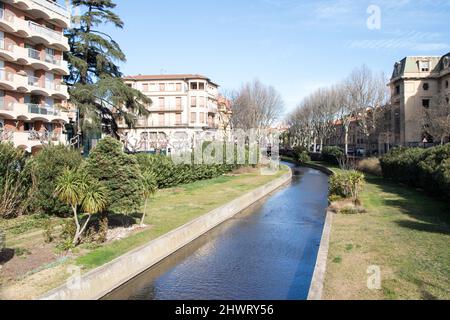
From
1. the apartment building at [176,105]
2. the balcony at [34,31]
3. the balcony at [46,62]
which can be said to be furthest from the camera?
the apartment building at [176,105]

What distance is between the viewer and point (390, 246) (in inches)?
472

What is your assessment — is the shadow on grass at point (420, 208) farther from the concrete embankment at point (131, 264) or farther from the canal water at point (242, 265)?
the concrete embankment at point (131, 264)

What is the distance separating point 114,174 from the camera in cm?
1319

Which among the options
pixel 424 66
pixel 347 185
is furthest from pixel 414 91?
pixel 347 185

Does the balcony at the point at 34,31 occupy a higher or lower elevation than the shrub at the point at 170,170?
higher

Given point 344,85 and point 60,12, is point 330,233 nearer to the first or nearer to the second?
point 60,12

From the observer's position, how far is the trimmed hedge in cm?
1899

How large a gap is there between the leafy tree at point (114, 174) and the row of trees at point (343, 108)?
44492 millimetres

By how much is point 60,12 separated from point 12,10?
19.0ft

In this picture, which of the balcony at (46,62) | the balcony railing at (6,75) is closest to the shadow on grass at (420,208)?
the balcony railing at (6,75)

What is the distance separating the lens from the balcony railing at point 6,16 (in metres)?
32.5

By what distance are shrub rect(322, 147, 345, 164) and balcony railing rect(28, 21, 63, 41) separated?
3557cm

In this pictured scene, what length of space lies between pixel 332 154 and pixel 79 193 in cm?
4862
